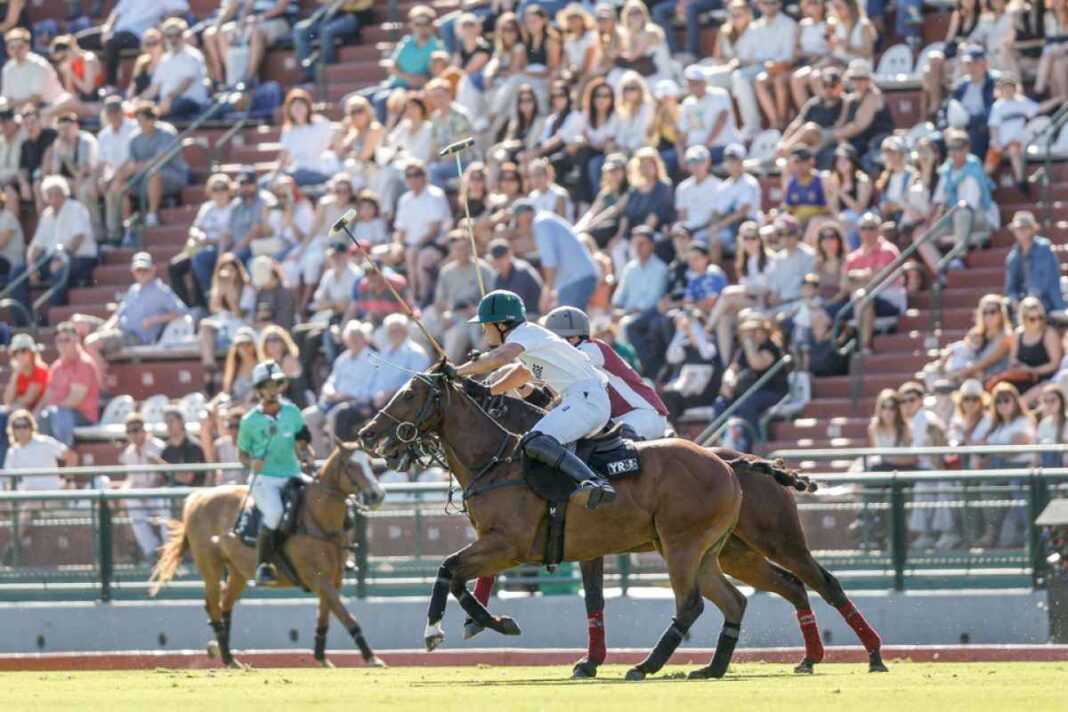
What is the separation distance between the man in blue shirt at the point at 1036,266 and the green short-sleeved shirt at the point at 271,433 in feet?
20.4

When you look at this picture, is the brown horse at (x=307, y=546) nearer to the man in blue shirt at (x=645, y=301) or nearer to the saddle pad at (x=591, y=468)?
the man in blue shirt at (x=645, y=301)

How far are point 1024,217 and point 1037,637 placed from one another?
433 centimetres

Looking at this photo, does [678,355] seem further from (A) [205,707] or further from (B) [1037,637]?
A: (A) [205,707]

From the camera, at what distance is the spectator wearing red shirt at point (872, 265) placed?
22.9 m

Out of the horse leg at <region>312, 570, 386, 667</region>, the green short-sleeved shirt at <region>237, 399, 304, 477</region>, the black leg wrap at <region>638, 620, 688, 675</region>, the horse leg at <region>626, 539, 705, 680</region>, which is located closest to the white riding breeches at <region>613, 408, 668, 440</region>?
the horse leg at <region>626, 539, 705, 680</region>

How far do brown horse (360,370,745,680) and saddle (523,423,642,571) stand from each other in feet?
0.18

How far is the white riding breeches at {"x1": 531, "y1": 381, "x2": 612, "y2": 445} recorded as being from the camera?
1537cm

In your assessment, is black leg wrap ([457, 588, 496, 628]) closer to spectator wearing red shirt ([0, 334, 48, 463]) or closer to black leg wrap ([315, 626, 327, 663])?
black leg wrap ([315, 626, 327, 663])

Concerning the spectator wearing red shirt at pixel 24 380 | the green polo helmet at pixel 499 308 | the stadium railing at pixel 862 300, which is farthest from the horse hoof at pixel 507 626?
the spectator wearing red shirt at pixel 24 380

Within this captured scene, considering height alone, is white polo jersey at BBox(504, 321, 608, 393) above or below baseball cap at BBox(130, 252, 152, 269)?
above

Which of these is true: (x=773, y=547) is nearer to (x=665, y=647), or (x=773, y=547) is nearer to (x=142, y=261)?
(x=665, y=647)

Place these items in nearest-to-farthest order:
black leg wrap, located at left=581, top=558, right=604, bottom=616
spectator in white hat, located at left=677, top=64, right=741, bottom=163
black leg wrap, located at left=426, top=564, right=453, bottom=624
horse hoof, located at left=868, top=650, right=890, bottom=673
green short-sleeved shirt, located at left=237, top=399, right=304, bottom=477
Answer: black leg wrap, located at left=426, top=564, right=453, bottom=624, horse hoof, located at left=868, top=650, right=890, bottom=673, black leg wrap, located at left=581, top=558, right=604, bottom=616, green short-sleeved shirt, located at left=237, top=399, right=304, bottom=477, spectator in white hat, located at left=677, top=64, right=741, bottom=163

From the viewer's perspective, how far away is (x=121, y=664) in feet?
69.8

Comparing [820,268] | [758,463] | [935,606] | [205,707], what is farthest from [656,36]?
[205,707]
